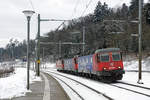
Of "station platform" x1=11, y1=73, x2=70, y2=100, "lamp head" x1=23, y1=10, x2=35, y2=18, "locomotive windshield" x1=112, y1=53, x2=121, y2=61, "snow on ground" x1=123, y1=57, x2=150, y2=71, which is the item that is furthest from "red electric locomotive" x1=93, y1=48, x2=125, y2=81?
"snow on ground" x1=123, y1=57, x2=150, y2=71

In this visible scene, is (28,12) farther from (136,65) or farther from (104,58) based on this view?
(136,65)

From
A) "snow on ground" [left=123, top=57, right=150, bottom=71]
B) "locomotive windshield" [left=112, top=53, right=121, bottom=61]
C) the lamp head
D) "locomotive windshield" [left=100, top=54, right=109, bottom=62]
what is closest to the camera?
the lamp head

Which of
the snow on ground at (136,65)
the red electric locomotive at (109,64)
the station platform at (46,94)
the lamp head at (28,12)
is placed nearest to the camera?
the station platform at (46,94)

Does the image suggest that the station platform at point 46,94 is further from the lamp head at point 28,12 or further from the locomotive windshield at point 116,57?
the locomotive windshield at point 116,57

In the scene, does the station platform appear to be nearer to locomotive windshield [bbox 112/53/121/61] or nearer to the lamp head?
the lamp head

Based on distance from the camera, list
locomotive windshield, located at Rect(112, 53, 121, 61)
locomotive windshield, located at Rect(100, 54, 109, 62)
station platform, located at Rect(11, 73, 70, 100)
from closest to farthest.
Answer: station platform, located at Rect(11, 73, 70, 100) < locomotive windshield, located at Rect(100, 54, 109, 62) < locomotive windshield, located at Rect(112, 53, 121, 61)

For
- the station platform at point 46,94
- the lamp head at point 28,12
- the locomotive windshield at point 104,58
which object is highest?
the lamp head at point 28,12

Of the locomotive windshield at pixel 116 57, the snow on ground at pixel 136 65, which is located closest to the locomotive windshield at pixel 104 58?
the locomotive windshield at pixel 116 57

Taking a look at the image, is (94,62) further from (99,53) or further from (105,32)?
(105,32)

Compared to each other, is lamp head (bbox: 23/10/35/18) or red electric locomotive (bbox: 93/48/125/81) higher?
lamp head (bbox: 23/10/35/18)

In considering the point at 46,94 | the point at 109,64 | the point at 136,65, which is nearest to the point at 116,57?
the point at 109,64

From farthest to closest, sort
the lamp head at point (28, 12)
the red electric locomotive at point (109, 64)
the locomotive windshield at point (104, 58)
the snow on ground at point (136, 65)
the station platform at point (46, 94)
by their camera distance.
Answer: the snow on ground at point (136, 65)
the locomotive windshield at point (104, 58)
the red electric locomotive at point (109, 64)
the lamp head at point (28, 12)
the station platform at point (46, 94)

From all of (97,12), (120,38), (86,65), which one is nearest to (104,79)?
(86,65)

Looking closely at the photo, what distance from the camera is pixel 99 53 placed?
83.0 ft
